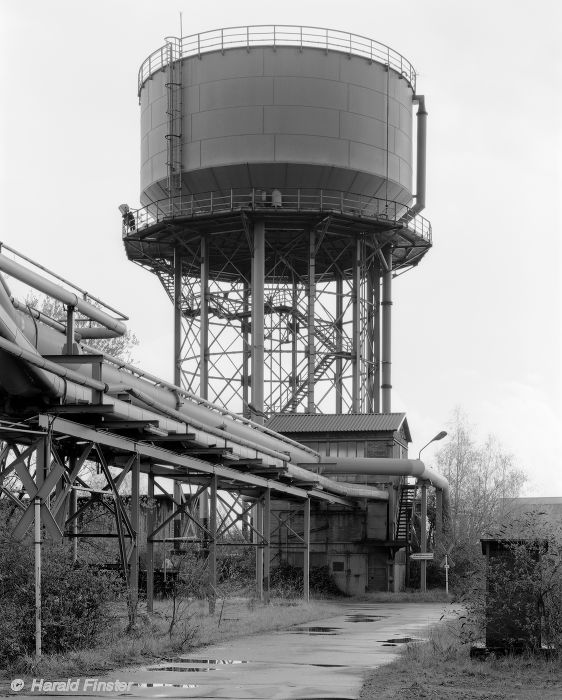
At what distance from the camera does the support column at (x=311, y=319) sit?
4962 centimetres

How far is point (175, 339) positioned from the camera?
53.2m

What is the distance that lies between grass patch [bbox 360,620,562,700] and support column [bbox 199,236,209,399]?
3128 centimetres

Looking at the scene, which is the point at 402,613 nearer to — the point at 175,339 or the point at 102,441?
the point at 102,441

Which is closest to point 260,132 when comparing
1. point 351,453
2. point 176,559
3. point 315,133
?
point 315,133

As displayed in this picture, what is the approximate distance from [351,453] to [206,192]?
12.0 meters

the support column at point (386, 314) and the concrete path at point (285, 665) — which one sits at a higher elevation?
the support column at point (386, 314)

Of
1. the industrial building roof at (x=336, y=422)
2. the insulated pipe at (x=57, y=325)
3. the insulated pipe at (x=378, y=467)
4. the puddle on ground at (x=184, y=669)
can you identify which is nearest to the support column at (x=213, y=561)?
the insulated pipe at (x=57, y=325)

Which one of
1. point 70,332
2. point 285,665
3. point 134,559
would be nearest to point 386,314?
point 134,559

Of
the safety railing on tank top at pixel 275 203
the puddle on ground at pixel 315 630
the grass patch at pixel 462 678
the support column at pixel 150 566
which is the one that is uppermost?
the safety railing on tank top at pixel 275 203

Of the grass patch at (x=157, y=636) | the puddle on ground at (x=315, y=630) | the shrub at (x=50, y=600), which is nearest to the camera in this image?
the grass patch at (x=157, y=636)

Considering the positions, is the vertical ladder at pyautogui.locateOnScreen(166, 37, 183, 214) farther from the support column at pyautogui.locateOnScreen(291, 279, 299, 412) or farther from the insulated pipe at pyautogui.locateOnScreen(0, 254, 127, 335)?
the insulated pipe at pyautogui.locateOnScreen(0, 254, 127, 335)

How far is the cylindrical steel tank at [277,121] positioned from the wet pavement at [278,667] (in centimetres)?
2416

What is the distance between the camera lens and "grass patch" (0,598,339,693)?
1658 centimetres

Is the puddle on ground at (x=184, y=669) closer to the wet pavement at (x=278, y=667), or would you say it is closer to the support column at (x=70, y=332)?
the wet pavement at (x=278, y=667)
